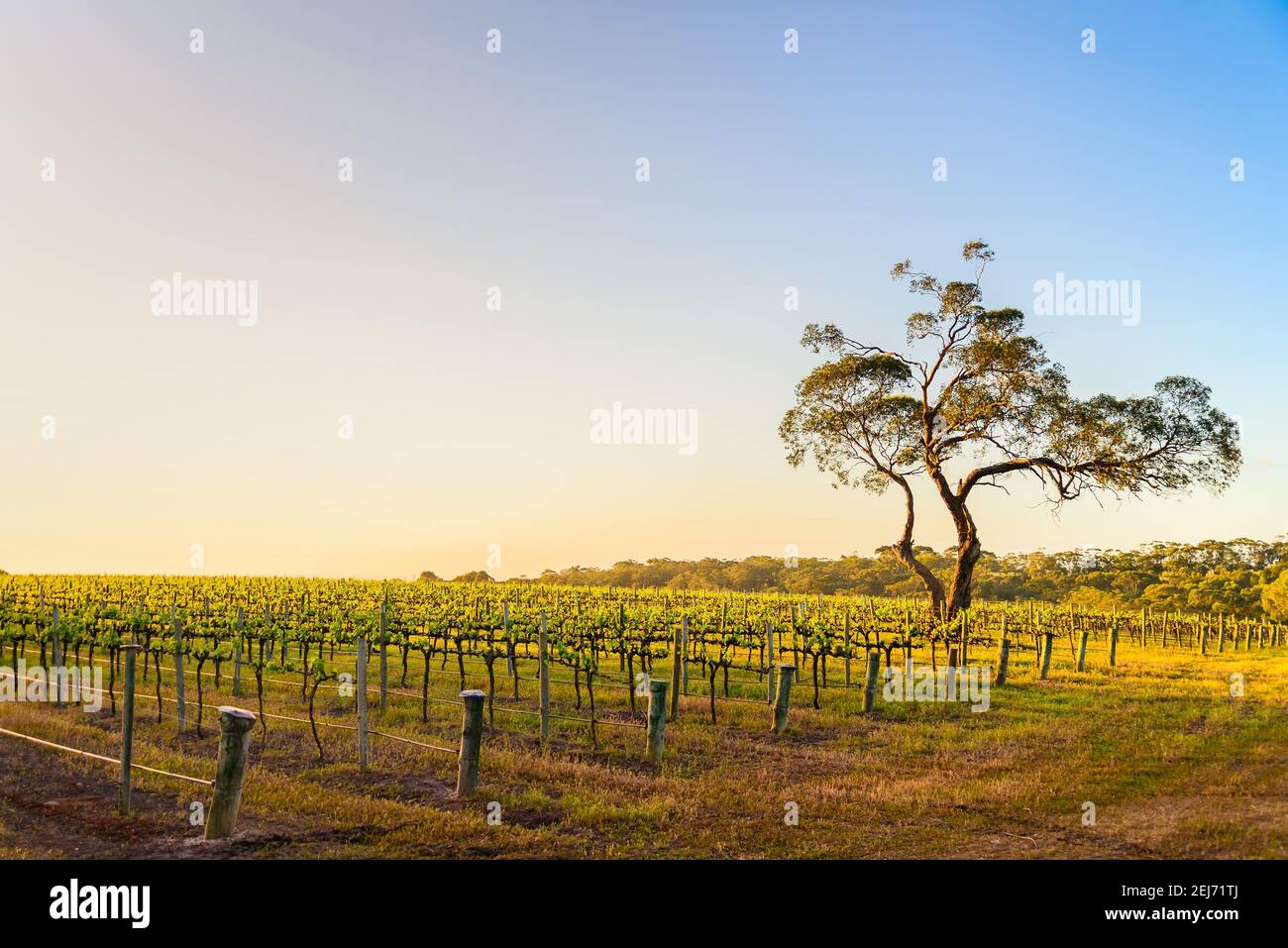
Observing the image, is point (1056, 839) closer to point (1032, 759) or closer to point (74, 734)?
point (1032, 759)

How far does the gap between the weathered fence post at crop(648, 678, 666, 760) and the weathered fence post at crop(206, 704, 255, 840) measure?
20.7 ft

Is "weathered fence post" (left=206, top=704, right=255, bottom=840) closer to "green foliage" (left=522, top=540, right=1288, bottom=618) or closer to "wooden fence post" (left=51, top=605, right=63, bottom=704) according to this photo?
"wooden fence post" (left=51, top=605, right=63, bottom=704)

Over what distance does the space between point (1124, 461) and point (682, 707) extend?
2310 centimetres

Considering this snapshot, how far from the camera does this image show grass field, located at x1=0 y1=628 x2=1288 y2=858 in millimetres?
9336

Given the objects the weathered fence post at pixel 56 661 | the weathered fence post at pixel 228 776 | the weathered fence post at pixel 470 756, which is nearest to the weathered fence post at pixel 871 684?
the weathered fence post at pixel 470 756

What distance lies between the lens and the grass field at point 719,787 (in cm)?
934

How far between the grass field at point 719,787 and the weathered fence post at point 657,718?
29 centimetres

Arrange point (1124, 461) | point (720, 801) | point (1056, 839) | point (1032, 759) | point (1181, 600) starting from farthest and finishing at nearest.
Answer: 1. point (1181, 600)
2. point (1124, 461)
3. point (1032, 759)
4. point (720, 801)
5. point (1056, 839)

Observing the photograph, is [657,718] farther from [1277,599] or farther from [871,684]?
[1277,599]

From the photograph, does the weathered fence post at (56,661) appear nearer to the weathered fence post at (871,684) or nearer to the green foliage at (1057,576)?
the weathered fence post at (871,684)

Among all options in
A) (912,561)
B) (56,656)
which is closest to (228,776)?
(56,656)

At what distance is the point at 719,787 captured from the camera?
12.0 m

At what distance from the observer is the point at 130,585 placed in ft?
178
